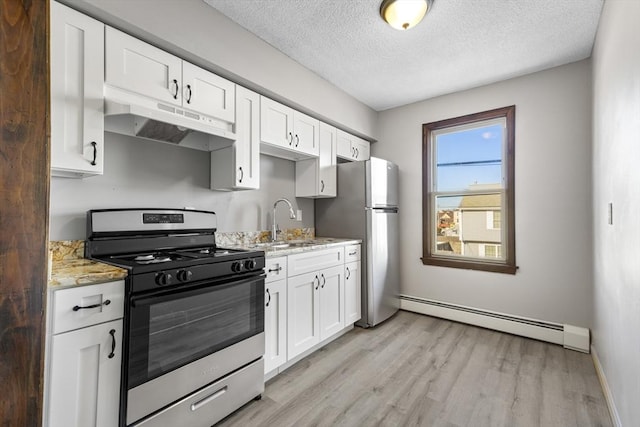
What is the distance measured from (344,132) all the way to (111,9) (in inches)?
95.3

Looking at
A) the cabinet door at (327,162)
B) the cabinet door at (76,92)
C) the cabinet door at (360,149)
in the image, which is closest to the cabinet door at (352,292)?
the cabinet door at (327,162)

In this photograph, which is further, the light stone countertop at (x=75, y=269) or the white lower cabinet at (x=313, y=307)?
the white lower cabinet at (x=313, y=307)

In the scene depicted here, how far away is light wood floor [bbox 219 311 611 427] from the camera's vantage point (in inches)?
69.4

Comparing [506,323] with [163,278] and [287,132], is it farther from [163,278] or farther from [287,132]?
[163,278]

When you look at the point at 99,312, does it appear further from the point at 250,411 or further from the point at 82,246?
the point at 250,411

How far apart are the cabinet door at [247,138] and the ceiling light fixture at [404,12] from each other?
3.69 ft

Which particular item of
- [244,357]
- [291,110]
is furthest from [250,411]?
[291,110]

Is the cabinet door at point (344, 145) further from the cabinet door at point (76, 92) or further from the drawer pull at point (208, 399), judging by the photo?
the drawer pull at point (208, 399)

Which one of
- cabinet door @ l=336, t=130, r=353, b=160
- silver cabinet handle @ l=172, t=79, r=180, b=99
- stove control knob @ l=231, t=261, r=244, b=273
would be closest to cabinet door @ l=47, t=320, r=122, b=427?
stove control knob @ l=231, t=261, r=244, b=273

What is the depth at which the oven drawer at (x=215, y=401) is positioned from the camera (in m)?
1.47

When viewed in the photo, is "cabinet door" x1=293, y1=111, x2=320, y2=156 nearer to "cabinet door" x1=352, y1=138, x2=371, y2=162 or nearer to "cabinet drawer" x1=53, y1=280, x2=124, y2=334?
"cabinet door" x1=352, y1=138, x2=371, y2=162

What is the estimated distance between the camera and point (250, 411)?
1815mm

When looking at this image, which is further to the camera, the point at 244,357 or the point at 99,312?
the point at 244,357

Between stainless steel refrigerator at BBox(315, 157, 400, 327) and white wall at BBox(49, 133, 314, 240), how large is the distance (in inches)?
31.9
